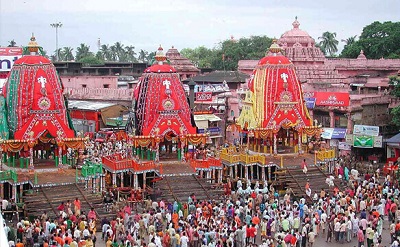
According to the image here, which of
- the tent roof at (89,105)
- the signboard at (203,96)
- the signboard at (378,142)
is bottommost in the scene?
the signboard at (378,142)

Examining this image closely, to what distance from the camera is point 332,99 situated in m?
39.3

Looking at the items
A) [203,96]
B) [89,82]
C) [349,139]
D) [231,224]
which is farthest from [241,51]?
[231,224]

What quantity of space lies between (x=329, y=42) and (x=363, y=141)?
48946 mm

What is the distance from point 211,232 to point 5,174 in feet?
32.7

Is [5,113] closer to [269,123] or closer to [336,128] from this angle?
[269,123]

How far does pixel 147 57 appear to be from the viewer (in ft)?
426

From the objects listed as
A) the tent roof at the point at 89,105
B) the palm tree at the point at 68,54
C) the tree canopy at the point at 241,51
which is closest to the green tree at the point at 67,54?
the palm tree at the point at 68,54

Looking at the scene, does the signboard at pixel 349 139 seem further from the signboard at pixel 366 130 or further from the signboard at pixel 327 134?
the signboard at pixel 327 134

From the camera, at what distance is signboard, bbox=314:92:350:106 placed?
3866cm

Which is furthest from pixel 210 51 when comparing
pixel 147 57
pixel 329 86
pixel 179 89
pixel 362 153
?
pixel 179 89

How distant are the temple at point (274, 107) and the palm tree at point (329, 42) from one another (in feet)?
170

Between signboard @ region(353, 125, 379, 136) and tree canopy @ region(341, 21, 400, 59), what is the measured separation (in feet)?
76.0

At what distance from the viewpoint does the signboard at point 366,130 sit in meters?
36.1

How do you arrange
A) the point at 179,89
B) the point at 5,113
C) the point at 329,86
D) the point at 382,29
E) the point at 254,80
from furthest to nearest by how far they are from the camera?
the point at 382,29
the point at 329,86
the point at 254,80
the point at 179,89
the point at 5,113
